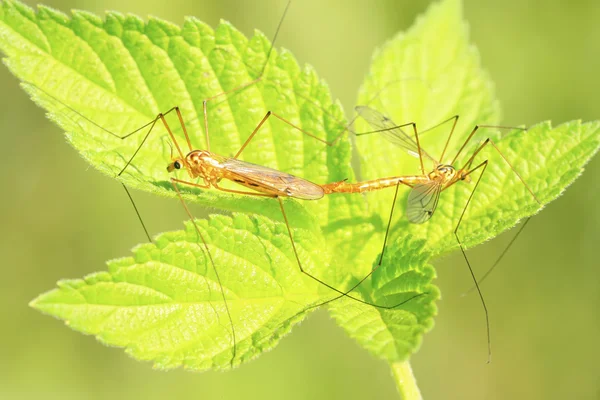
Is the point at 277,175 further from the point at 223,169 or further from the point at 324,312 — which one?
the point at 324,312

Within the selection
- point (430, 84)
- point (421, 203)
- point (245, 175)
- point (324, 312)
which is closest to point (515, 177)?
point (421, 203)

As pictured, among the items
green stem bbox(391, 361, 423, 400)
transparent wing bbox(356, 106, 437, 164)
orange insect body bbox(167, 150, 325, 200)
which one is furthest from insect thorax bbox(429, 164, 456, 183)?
green stem bbox(391, 361, 423, 400)

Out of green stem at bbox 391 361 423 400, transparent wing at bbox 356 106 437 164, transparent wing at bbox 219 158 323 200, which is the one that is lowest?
green stem at bbox 391 361 423 400

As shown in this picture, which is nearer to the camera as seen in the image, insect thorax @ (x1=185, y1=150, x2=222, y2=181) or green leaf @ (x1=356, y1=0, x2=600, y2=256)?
green leaf @ (x1=356, y1=0, x2=600, y2=256)

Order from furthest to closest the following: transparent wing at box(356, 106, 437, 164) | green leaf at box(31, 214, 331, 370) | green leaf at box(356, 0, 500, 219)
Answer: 1. green leaf at box(356, 0, 500, 219)
2. transparent wing at box(356, 106, 437, 164)
3. green leaf at box(31, 214, 331, 370)

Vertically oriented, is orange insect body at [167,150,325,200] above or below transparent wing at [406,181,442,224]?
above

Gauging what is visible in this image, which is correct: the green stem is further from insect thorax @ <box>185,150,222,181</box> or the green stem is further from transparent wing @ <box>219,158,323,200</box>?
insect thorax @ <box>185,150,222,181</box>

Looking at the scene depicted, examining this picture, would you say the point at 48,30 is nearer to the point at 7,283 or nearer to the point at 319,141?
the point at 319,141

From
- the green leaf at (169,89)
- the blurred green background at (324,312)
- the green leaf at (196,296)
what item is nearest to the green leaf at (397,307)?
the green leaf at (196,296)
